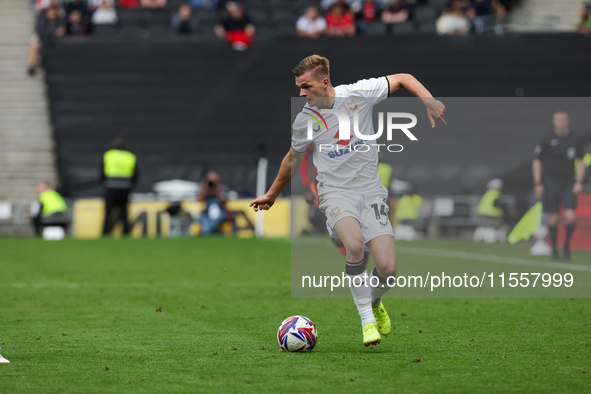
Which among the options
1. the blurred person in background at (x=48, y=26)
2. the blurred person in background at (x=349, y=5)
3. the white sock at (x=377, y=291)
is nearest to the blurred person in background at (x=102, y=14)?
the blurred person in background at (x=48, y=26)

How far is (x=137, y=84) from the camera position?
22875 millimetres

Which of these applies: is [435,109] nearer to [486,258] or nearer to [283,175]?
[283,175]

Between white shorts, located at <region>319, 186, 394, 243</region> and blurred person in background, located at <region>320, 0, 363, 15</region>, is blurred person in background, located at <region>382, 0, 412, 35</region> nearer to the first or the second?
blurred person in background, located at <region>320, 0, 363, 15</region>

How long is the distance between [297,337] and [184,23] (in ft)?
60.1

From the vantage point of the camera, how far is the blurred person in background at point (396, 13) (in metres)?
22.7

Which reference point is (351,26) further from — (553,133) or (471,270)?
(471,270)

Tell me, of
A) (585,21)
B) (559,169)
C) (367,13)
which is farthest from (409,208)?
(585,21)

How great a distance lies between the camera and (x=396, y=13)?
22672 millimetres

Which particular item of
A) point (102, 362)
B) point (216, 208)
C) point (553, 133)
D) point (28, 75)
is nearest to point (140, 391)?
point (102, 362)

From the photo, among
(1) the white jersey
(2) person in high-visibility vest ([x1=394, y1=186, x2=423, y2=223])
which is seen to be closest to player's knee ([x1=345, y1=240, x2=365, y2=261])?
(1) the white jersey

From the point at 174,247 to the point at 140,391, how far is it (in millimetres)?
11463

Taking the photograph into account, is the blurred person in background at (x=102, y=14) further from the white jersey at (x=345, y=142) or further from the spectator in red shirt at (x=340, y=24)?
the white jersey at (x=345, y=142)

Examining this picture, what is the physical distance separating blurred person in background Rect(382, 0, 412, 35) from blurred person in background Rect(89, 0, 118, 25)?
7.30 m

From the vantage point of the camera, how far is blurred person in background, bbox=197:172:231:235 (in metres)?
18.8
